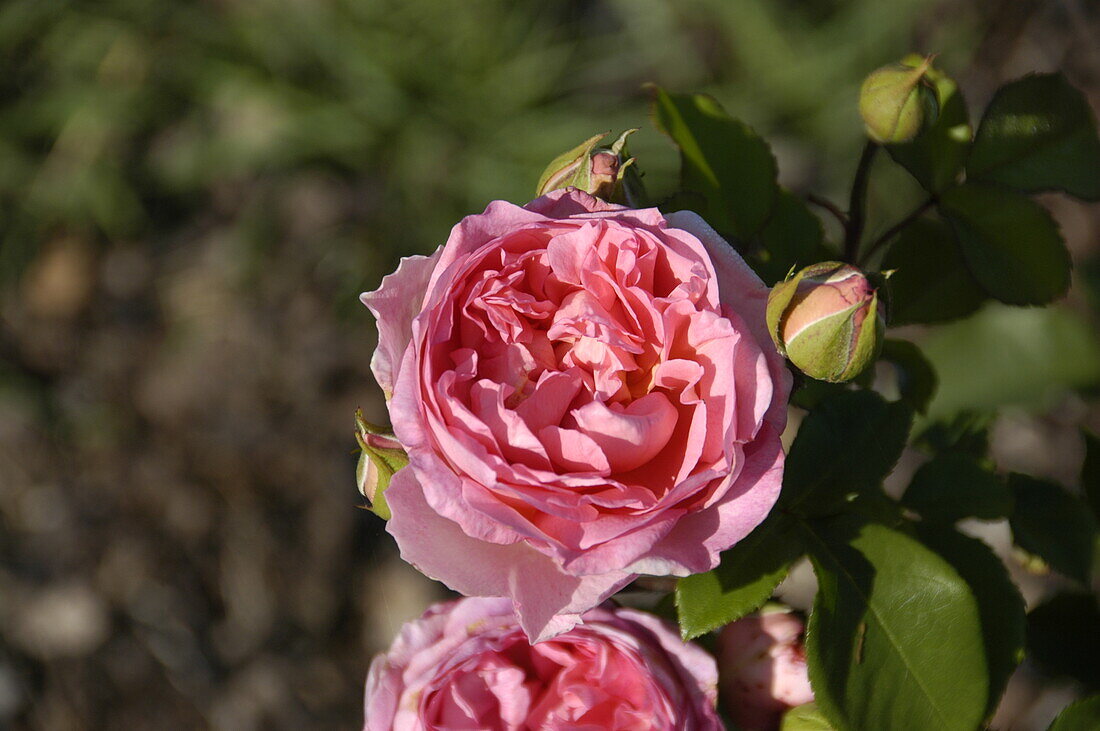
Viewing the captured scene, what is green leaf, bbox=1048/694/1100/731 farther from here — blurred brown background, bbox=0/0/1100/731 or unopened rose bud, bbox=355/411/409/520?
blurred brown background, bbox=0/0/1100/731

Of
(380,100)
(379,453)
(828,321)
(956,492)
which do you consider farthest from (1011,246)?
(380,100)

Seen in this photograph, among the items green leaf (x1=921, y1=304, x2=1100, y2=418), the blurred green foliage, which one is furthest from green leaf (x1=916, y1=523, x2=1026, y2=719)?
the blurred green foliage

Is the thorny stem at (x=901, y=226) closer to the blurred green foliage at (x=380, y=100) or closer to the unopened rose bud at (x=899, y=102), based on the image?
the unopened rose bud at (x=899, y=102)

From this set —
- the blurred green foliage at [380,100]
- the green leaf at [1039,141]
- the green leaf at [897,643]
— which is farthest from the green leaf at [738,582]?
the blurred green foliage at [380,100]

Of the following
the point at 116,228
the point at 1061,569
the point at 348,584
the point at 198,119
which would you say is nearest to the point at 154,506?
the point at 348,584

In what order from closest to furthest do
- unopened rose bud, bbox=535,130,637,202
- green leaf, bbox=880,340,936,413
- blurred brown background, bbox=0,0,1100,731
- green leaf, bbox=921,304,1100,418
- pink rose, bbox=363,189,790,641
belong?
pink rose, bbox=363,189,790,641 → unopened rose bud, bbox=535,130,637,202 → green leaf, bbox=880,340,936,413 → green leaf, bbox=921,304,1100,418 → blurred brown background, bbox=0,0,1100,731

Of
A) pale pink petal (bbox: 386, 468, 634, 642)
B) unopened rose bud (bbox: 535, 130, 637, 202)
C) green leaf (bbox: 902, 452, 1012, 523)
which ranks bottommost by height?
green leaf (bbox: 902, 452, 1012, 523)

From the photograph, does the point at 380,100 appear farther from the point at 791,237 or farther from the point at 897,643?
the point at 897,643

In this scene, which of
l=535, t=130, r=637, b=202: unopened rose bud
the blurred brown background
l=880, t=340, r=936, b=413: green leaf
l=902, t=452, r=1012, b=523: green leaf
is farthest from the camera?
the blurred brown background
